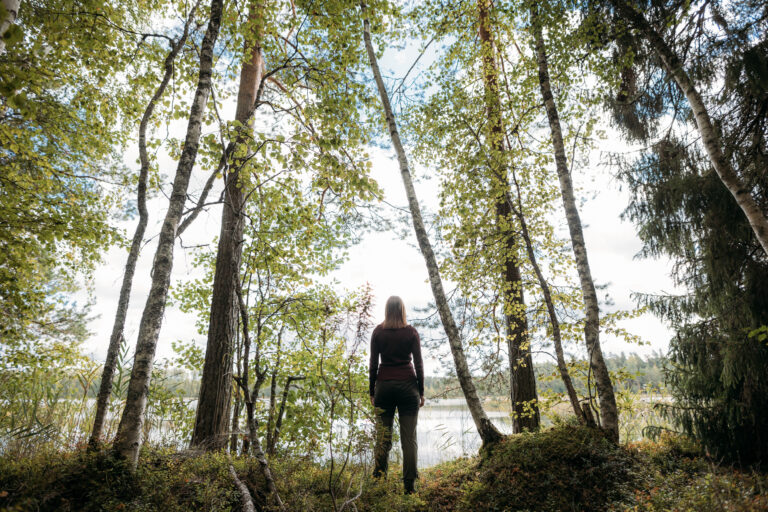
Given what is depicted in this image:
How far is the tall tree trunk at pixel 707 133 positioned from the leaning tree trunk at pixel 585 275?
1179mm

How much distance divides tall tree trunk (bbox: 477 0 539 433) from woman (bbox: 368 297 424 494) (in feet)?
6.29

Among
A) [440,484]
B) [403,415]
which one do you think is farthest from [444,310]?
[440,484]

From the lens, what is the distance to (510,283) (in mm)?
5465

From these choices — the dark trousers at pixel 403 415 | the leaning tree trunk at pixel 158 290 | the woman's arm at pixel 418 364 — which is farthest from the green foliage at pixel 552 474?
the leaning tree trunk at pixel 158 290

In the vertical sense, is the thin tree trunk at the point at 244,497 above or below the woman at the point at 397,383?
below

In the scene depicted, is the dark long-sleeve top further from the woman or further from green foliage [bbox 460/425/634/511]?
green foliage [bbox 460/425/634/511]

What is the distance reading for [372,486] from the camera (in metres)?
3.46

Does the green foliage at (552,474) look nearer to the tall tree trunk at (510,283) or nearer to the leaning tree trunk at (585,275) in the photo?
the leaning tree trunk at (585,275)

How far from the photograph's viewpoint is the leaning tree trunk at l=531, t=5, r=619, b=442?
3.78 m

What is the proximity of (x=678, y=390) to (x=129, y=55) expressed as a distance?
10.2 m

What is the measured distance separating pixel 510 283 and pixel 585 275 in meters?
1.37

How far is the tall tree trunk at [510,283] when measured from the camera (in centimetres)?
505

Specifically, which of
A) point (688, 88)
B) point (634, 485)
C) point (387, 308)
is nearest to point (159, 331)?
point (387, 308)

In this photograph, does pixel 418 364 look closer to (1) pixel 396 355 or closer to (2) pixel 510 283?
(1) pixel 396 355
